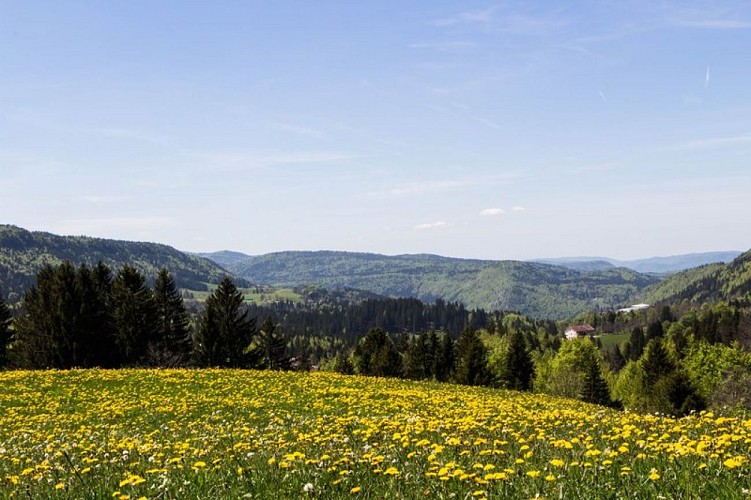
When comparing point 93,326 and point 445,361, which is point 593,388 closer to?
point 445,361

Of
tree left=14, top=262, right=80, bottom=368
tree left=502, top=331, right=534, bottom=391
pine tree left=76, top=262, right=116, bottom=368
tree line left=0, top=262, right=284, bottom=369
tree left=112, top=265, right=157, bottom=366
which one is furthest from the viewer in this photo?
tree left=502, top=331, right=534, bottom=391

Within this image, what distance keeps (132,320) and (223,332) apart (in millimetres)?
10027

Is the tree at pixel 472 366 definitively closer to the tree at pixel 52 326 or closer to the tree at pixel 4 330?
the tree at pixel 52 326

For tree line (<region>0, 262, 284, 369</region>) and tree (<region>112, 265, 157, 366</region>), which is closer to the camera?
tree line (<region>0, 262, 284, 369</region>)

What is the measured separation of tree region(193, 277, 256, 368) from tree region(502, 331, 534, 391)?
1944 inches

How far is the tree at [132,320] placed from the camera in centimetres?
5684

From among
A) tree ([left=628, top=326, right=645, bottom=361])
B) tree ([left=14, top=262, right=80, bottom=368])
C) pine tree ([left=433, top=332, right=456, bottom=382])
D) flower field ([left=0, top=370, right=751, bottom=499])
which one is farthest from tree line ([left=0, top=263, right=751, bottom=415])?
tree ([left=628, top=326, right=645, bottom=361])

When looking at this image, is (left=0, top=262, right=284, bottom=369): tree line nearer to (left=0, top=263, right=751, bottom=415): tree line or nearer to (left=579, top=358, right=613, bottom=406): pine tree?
(left=0, top=263, right=751, bottom=415): tree line

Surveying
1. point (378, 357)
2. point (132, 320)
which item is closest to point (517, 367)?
point (378, 357)

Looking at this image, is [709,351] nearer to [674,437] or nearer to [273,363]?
[273,363]

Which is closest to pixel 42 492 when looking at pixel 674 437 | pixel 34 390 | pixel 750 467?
pixel 750 467

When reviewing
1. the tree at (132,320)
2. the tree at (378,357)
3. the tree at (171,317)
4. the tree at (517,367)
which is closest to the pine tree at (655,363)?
the tree at (517,367)

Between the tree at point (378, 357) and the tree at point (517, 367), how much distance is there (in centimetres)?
1978

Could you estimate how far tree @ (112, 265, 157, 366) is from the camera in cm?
5684
